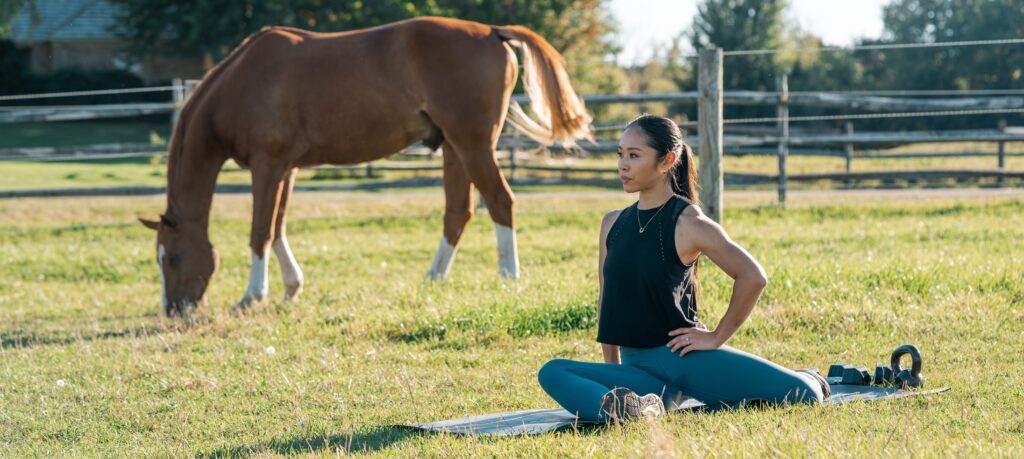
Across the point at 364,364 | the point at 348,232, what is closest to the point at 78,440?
the point at 364,364

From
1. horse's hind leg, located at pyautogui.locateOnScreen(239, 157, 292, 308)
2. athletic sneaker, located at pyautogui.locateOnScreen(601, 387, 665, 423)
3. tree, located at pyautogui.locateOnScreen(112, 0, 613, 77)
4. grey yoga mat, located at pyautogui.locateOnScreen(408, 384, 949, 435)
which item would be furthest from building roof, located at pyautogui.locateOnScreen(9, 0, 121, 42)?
athletic sneaker, located at pyautogui.locateOnScreen(601, 387, 665, 423)

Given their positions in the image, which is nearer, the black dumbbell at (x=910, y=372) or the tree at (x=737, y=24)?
the black dumbbell at (x=910, y=372)

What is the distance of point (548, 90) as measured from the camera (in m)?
9.11

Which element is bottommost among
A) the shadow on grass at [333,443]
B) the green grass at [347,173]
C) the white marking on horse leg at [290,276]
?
the green grass at [347,173]

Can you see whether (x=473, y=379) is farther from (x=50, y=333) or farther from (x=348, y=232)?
(x=348, y=232)

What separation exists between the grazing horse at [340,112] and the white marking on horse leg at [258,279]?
0.03ft

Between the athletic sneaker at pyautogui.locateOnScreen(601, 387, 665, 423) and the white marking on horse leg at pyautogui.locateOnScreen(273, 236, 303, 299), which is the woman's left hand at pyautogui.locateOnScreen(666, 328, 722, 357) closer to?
the athletic sneaker at pyautogui.locateOnScreen(601, 387, 665, 423)

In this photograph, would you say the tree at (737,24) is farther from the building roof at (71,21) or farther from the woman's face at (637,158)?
the woman's face at (637,158)

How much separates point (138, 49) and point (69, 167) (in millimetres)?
13557

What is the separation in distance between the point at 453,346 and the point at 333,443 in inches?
87.7

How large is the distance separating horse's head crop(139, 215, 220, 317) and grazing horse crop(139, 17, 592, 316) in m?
0.01

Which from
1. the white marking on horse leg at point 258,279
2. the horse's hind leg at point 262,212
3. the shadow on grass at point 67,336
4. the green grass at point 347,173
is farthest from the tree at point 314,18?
the shadow on grass at point 67,336

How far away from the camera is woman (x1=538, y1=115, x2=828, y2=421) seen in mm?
4488

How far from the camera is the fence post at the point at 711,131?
10.1 m
